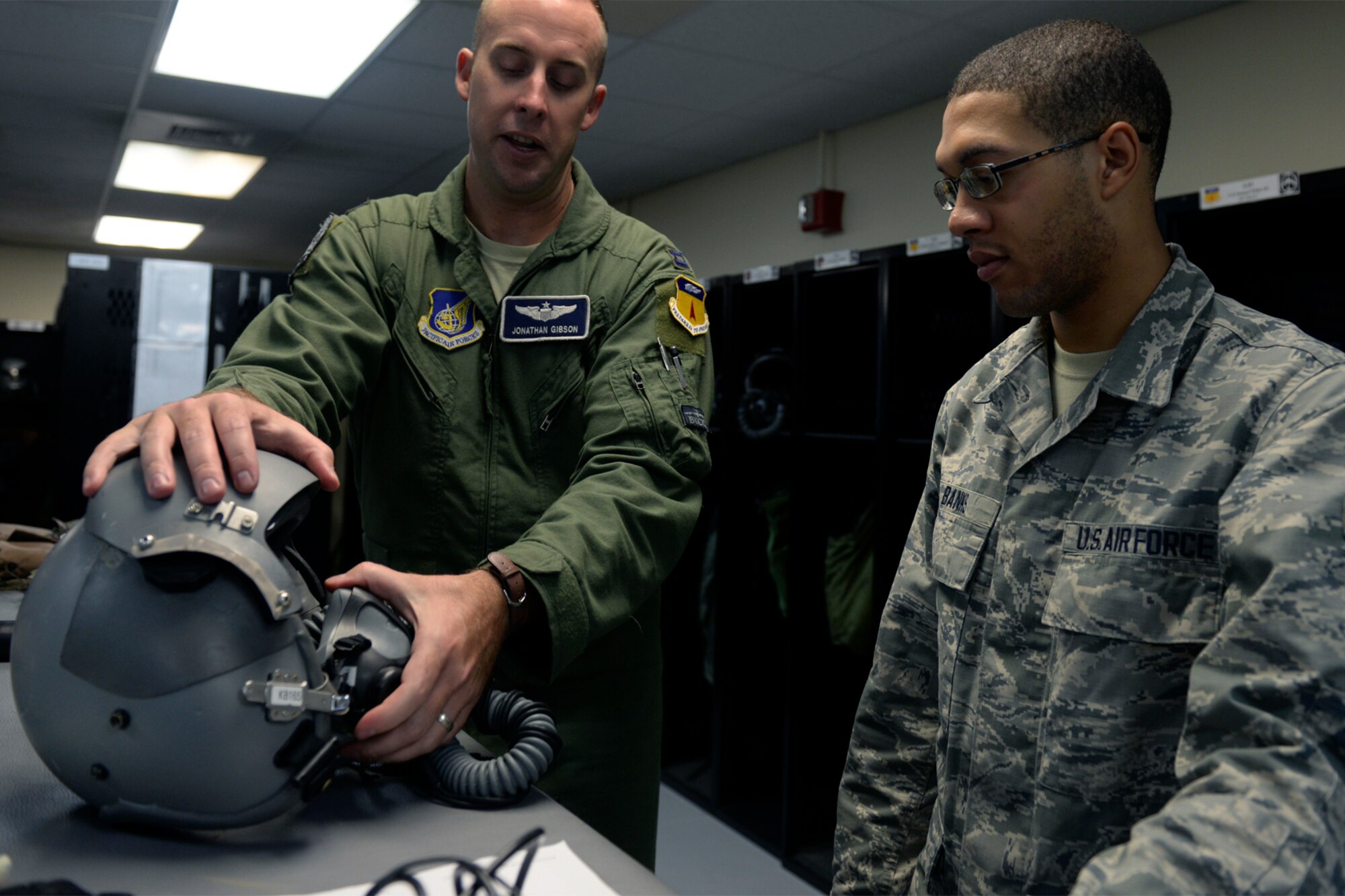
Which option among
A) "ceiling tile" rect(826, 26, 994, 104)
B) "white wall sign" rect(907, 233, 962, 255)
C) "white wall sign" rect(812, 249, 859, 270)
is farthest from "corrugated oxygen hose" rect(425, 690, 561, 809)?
"ceiling tile" rect(826, 26, 994, 104)

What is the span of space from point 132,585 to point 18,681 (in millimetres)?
140

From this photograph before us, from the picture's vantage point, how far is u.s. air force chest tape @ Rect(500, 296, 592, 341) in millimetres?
1330

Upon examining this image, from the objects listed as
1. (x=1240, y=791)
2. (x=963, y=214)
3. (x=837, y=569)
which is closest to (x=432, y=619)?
(x=1240, y=791)

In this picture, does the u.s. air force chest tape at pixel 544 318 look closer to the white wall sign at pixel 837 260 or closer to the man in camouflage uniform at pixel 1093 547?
the man in camouflage uniform at pixel 1093 547

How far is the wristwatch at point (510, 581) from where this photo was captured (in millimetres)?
948

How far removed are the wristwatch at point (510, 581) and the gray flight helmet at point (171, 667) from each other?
198 millimetres

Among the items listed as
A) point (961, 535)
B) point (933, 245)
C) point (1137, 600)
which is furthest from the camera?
point (933, 245)

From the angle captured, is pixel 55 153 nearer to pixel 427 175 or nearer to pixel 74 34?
pixel 427 175

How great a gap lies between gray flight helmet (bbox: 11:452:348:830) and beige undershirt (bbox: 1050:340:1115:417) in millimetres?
901

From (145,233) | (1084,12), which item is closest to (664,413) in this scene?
(1084,12)

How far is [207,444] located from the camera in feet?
2.64

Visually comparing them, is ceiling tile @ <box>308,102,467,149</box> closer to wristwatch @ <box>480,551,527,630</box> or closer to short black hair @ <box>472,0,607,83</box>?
short black hair @ <box>472,0,607,83</box>

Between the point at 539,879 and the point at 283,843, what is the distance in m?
0.23

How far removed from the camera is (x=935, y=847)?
1191 mm
